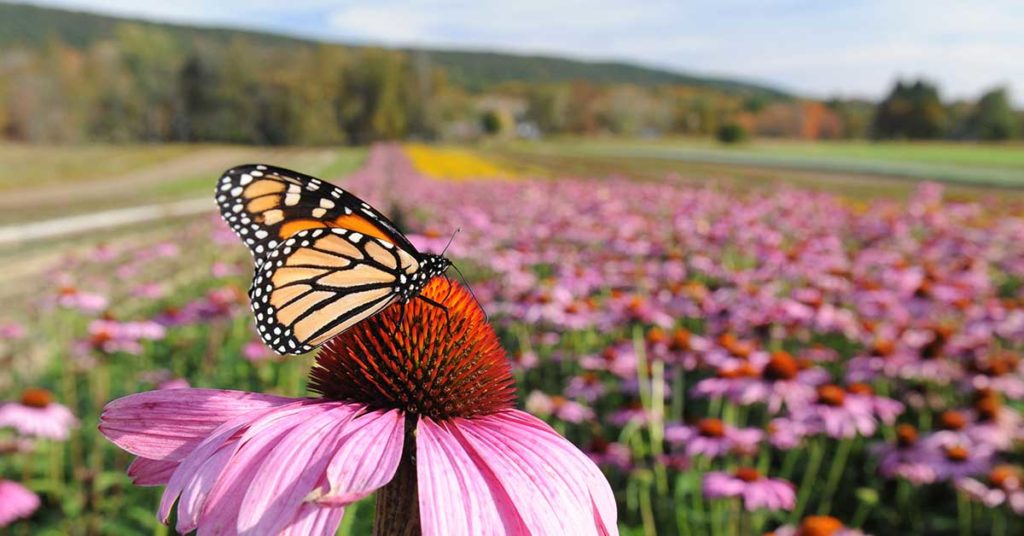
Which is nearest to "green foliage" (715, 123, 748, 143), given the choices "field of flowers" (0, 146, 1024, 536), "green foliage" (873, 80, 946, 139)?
"green foliage" (873, 80, 946, 139)

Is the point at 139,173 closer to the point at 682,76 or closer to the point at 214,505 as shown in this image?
the point at 214,505

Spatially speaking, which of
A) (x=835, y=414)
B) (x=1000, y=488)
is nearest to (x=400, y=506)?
(x=835, y=414)

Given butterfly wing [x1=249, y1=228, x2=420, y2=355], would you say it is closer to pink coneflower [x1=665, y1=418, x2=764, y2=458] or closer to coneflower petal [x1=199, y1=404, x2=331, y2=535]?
coneflower petal [x1=199, y1=404, x2=331, y2=535]

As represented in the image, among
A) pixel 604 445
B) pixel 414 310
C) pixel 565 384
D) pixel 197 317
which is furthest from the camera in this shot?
pixel 565 384

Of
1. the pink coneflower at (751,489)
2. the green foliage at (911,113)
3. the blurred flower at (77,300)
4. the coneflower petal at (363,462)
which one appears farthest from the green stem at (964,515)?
the green foliage at (911,113)

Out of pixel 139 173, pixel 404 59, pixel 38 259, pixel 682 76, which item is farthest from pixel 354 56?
pixel 682 76

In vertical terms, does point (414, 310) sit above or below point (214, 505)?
above
